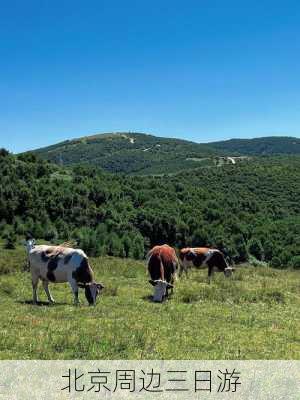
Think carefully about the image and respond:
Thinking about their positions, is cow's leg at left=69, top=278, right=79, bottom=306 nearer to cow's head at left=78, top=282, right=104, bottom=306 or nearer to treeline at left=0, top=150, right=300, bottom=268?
cow's head at left=78, top=282, right=104, bottom=306

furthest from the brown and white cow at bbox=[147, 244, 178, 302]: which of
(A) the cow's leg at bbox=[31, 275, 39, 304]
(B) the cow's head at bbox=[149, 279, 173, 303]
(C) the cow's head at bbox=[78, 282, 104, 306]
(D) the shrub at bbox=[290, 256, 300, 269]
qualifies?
(D) the shrub at bbox=[290, 256, 300, 269]

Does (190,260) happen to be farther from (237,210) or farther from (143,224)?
(237,210)

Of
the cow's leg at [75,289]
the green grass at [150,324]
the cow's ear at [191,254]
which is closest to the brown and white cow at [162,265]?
the green grass at [150,324]

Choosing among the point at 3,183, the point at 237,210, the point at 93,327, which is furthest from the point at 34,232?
the point at 237,210

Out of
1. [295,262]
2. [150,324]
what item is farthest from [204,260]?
[295,262]

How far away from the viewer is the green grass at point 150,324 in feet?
36.3

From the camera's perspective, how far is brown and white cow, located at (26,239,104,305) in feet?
59.7

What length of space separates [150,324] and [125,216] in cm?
4287

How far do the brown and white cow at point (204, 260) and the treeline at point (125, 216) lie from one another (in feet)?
35.4

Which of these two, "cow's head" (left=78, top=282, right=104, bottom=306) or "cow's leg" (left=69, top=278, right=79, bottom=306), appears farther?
"cow's leg" (left=69, top=278, right=79, bottom=306)

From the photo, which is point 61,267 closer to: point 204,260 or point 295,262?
point 204,260

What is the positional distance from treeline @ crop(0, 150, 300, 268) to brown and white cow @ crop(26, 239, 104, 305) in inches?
813

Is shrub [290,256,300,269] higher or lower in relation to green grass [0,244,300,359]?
lower

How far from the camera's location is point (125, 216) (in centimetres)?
5706
